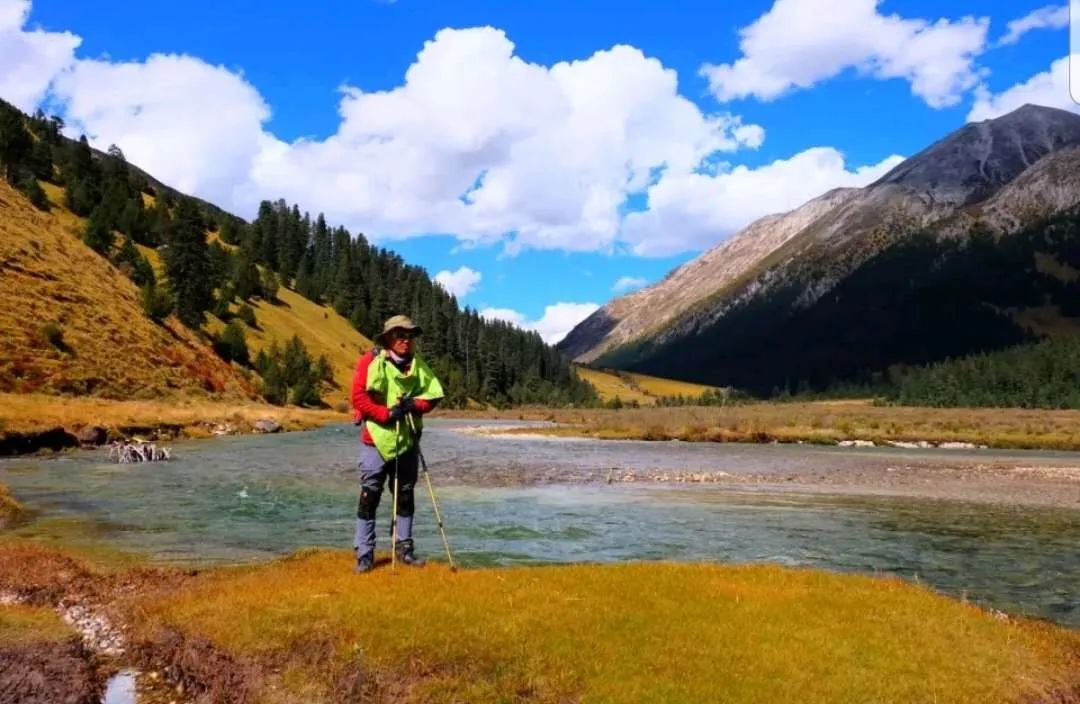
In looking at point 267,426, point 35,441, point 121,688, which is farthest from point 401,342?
point 267,426

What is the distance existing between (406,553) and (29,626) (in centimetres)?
580

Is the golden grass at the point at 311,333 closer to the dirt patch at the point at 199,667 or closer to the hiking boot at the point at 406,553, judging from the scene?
the hiking boot at the point at 406,553

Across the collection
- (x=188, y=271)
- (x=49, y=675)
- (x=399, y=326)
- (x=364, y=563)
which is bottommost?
(x=49, y=675)

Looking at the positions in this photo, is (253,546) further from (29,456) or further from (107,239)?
(107,239)

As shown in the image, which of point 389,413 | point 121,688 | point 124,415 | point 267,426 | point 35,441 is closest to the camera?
point 121,688

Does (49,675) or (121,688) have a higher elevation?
(49,675)

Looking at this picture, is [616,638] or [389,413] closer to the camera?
[616,638]

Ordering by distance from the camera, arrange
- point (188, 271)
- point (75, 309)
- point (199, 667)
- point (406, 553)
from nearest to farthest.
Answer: point (199, 667), point (406, 553), point (75, 309), point (188, 271)

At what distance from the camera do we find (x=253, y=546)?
20.6m

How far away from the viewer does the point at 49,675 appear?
375 inches

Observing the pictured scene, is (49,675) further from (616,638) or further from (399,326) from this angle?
(399,326)

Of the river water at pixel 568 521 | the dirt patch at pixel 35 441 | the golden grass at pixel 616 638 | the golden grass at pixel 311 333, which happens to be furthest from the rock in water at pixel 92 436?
the golden grass at pixel 311 333

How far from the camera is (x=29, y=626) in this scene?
37.7ft

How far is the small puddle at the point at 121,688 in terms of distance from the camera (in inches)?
378
